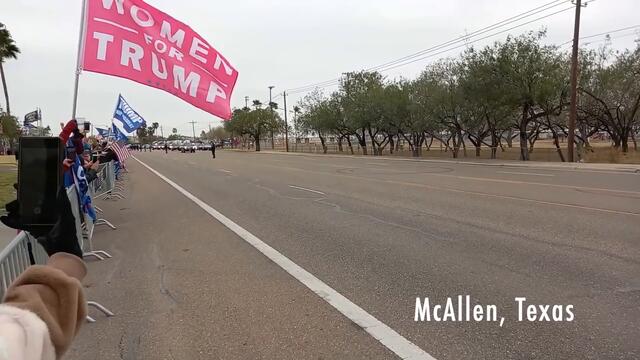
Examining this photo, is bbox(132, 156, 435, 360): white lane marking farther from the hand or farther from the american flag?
the american flag

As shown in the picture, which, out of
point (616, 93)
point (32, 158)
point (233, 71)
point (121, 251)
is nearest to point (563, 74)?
point (616, 93)

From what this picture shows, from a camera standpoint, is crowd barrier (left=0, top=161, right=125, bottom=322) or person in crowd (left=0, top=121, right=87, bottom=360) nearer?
person in crowd (left=0, top=121, right=87, bottom=360)

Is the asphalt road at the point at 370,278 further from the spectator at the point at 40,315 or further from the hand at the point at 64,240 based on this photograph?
the spectator at the point at 40,315

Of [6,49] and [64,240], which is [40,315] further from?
[6,49]

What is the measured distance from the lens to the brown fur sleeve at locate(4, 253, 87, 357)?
157 centimetres

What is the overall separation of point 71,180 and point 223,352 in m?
5.24

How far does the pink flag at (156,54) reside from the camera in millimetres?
7660

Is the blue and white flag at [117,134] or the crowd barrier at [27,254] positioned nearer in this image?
the crowd barrier at [27,254]

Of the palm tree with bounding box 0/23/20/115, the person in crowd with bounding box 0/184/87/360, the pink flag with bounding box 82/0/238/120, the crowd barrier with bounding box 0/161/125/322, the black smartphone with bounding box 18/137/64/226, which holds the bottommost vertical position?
the crowd barrier with bounding box 0/161/125/322

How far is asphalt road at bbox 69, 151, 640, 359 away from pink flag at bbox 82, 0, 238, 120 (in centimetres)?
257

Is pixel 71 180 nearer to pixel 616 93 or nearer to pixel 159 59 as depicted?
pixel 159 59

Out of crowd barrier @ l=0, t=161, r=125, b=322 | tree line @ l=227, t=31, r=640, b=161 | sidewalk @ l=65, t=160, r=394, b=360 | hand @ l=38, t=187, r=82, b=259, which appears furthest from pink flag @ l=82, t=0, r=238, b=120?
tree line @ l=227, t=31, r=640, b=161

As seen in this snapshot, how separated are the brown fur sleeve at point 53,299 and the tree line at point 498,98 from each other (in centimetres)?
3511

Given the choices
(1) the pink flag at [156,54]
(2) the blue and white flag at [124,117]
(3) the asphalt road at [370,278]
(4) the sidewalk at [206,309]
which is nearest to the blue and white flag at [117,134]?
(2) the blue and white flag at [124,117]
